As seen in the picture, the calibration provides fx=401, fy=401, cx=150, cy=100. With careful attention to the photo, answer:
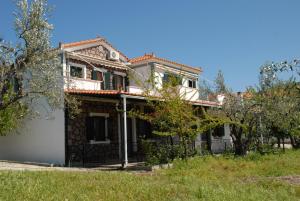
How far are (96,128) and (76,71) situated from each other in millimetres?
3296

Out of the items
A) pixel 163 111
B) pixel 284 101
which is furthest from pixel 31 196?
pixel 284 101

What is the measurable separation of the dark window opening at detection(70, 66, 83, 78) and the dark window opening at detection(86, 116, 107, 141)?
250 cm

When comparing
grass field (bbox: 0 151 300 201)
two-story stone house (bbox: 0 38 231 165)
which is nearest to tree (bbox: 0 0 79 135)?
grass field (bbox: 0 151 300 201)

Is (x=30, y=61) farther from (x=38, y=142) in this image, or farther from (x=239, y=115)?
(x=239, y=115)

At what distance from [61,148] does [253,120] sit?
416 inches

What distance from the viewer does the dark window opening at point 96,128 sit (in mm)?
21109

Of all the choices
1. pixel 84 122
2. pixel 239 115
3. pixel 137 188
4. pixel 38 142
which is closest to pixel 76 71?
pixel 84 122

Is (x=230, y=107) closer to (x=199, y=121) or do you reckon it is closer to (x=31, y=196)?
(x=199, y=121)

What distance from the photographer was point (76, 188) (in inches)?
356

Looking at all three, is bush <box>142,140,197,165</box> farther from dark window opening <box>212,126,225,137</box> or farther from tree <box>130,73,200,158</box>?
dark window opening <box>212,126,225,137</box>

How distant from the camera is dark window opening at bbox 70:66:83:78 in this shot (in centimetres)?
2147

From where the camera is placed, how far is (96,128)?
2172cm

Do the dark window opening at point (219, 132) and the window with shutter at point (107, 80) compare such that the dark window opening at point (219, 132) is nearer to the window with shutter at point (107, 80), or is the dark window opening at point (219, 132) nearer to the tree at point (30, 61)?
the window with shutter at point (107, 80)

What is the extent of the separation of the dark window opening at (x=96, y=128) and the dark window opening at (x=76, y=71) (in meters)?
2.50
